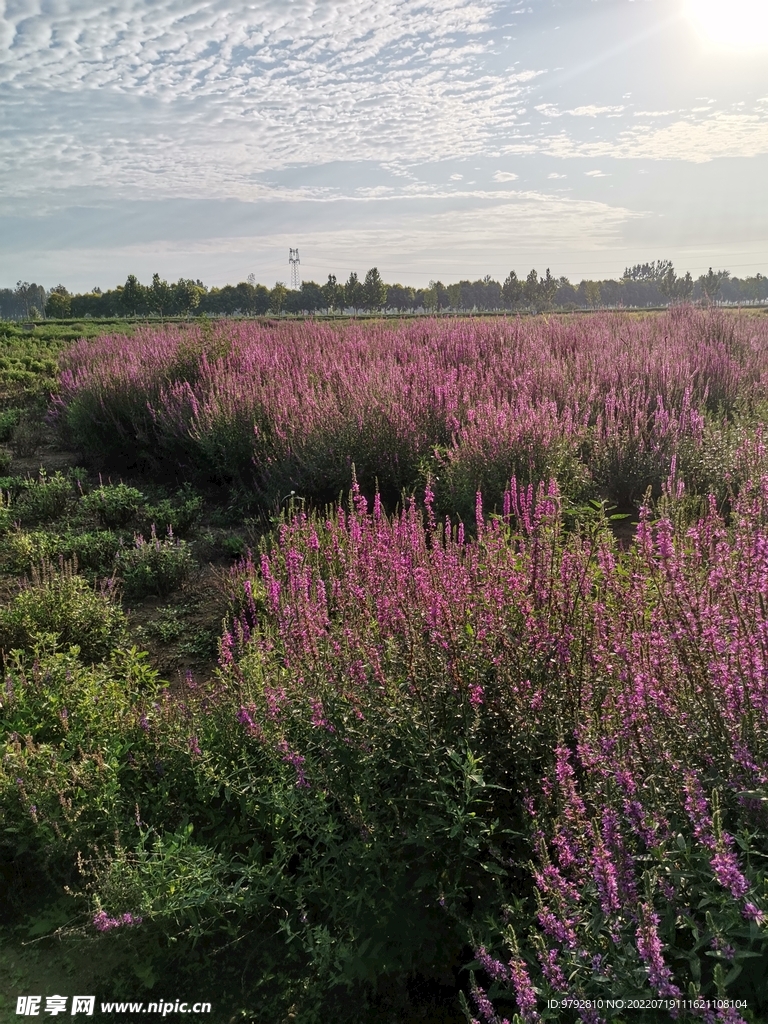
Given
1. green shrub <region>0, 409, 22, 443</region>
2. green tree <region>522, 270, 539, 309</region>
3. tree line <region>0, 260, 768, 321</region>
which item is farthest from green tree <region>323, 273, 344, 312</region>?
green shrub <region>0, 409, 22, 443</region>

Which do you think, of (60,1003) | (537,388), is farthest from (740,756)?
(537,388)

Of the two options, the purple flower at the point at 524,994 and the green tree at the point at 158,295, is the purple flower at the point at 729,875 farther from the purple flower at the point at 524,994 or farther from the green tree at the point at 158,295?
the green tree at the point at 158,295

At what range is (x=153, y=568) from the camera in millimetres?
6094

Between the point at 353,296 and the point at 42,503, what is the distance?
10073 cm

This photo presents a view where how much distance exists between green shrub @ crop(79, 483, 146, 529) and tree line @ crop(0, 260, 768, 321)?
219 ft

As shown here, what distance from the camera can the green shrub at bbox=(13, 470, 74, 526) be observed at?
25.2 feet

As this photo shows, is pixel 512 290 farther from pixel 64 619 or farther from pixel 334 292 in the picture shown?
pixel 64 619

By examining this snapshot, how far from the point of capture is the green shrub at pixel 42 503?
768 centimetres

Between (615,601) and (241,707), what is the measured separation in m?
1.71

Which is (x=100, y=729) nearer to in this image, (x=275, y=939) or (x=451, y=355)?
(x=275, y=939)

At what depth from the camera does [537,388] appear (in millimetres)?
8273

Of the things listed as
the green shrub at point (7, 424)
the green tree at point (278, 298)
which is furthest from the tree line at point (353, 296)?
the green shrub at point (7, 424)

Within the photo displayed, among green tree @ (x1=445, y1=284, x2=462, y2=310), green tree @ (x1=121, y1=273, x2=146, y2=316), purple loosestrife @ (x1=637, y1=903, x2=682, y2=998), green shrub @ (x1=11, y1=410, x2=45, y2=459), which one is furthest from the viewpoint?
green tree @ (x1=445, y1=284, x2=462, y2=310)

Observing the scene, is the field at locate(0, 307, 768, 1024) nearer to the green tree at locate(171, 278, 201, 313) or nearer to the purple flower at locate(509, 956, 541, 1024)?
the purple flower at locate(509, 956, 541, 1024)
